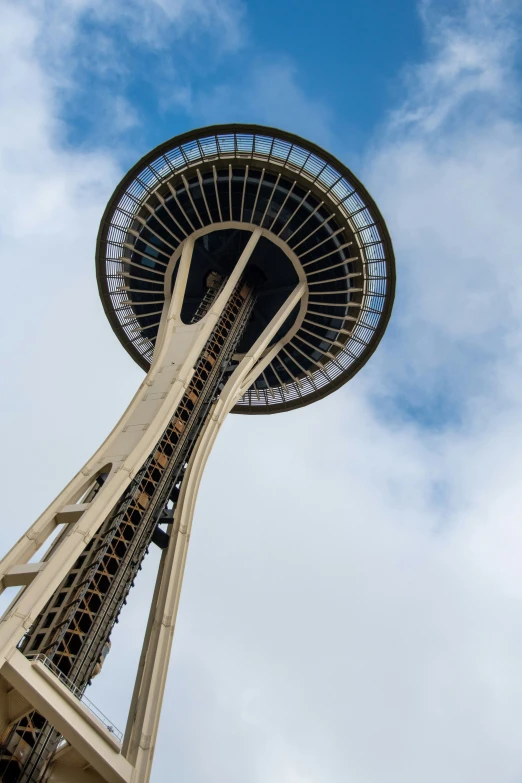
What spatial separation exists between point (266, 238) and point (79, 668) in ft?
81.6

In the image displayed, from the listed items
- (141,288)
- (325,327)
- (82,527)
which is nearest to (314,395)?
(325,327)

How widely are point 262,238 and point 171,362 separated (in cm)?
1135

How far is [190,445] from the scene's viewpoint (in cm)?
3181

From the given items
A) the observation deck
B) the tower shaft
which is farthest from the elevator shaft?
the observation deck

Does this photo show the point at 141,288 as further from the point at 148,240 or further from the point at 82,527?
the point at 82,527

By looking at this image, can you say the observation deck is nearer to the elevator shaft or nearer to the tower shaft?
the tower shaft

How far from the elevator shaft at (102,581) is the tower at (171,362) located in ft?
0.20

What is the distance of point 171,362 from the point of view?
31.3 metres

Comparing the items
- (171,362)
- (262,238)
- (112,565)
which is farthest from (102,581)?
(262,238)

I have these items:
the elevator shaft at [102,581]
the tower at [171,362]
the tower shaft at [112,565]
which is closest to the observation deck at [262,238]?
the tower at [171,362]

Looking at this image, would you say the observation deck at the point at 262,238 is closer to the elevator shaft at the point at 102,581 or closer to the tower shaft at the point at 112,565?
the tower shaft at the point at 112,565

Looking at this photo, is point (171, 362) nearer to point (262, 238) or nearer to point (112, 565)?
point (112, 565)

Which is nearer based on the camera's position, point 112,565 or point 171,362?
point 112,565

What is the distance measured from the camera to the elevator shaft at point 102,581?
20.1 meters
